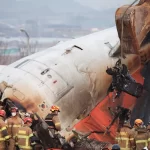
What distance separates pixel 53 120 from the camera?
Result: 12.6 metres

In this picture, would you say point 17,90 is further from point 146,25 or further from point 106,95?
point 146,25

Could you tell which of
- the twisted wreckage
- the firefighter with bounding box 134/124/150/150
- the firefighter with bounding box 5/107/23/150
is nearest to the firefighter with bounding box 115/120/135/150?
the firefighter with bounding box 134/124/150/150

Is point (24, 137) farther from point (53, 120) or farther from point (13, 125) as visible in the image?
point (53, 120)

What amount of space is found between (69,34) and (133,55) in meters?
118

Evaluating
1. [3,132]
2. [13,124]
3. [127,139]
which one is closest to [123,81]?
[127,139]

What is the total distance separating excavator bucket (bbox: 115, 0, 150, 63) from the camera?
13164 millimetres

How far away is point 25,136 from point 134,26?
160 inches

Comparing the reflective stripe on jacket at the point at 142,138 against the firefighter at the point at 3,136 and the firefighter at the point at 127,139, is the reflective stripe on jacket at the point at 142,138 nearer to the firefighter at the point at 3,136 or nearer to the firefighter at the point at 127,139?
the firefighter at the point at 127,139

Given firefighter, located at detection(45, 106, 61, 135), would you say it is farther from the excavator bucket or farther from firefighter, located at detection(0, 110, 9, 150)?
the excavator bucket

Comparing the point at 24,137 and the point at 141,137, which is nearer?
the point at 141,137

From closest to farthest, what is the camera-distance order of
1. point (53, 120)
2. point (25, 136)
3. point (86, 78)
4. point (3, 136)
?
point (25, 136), point (3, 136), point (53, 120), point (86, 78)

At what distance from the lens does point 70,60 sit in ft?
48.4

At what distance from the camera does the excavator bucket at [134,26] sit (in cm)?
1316

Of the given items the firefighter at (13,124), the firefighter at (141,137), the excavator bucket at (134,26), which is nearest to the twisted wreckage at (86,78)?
the excavator bucket at (134,26)
